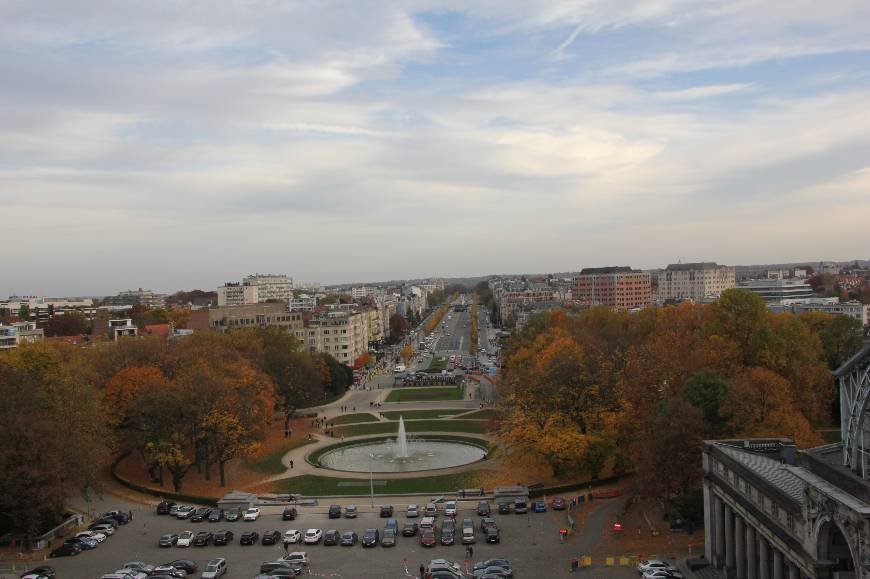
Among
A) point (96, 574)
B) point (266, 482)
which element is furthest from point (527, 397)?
point (96, 574)

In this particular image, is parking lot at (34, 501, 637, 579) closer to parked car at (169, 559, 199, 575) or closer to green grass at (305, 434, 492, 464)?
parked car at (169, 559, 199, 575)

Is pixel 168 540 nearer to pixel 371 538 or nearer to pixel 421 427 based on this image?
pixel 371 538

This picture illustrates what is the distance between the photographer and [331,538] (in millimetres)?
39938

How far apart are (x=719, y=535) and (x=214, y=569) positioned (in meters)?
23.6

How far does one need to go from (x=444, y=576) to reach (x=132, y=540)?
63.2 feet

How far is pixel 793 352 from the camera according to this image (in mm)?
55562

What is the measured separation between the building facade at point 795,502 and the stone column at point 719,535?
0.05m

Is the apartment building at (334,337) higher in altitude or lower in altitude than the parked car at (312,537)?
higher

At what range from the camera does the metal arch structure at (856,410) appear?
25.9 m

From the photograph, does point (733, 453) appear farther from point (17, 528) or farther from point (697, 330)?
point (17, 528)

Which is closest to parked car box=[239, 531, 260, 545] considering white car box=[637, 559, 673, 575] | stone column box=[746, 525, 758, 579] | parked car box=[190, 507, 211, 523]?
parked car box=[190, 507, 211, 523]

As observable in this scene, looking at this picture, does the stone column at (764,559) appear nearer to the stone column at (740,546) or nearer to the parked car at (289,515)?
the stone column at (740,546)

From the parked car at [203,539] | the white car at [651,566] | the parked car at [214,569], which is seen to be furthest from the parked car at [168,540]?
the white car at [651,566]

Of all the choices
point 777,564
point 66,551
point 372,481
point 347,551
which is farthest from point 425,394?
point 777,564
